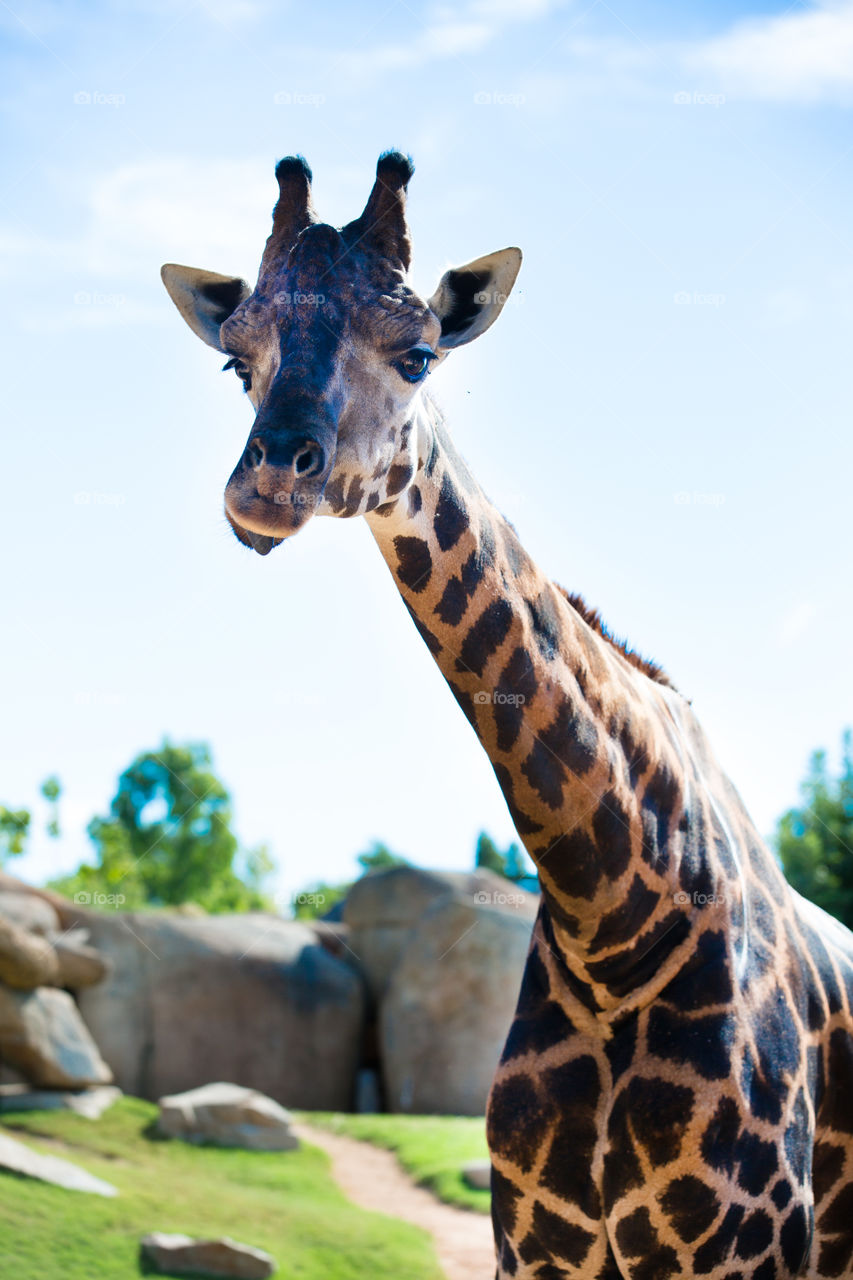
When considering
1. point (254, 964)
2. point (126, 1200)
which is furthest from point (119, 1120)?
point (254, 964)

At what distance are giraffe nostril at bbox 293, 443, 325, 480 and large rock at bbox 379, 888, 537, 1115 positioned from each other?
13439 millimetres

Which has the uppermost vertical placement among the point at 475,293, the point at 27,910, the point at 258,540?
the point at 475,293

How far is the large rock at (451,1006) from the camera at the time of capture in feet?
51.8

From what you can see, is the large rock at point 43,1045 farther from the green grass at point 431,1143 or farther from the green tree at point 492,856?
the green tree at point 492,856

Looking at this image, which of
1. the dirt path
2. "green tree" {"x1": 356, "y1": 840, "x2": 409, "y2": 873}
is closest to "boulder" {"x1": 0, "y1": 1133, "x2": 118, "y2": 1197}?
the dirt path

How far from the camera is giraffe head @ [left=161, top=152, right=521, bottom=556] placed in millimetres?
2936

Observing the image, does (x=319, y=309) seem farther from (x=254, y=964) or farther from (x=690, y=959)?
(x=254, y=964)

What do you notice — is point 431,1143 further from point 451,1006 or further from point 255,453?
point 255,453

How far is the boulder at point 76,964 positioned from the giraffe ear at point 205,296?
32.8 ft

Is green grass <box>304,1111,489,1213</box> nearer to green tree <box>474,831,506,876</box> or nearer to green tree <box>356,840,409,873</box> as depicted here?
green tree <box>474,831,506,876</box>

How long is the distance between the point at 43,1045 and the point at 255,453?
31.5ft

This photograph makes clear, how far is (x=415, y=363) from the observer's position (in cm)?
347

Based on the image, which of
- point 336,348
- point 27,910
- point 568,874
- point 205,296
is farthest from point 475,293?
point 27,910

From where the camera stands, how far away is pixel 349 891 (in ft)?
62.5
